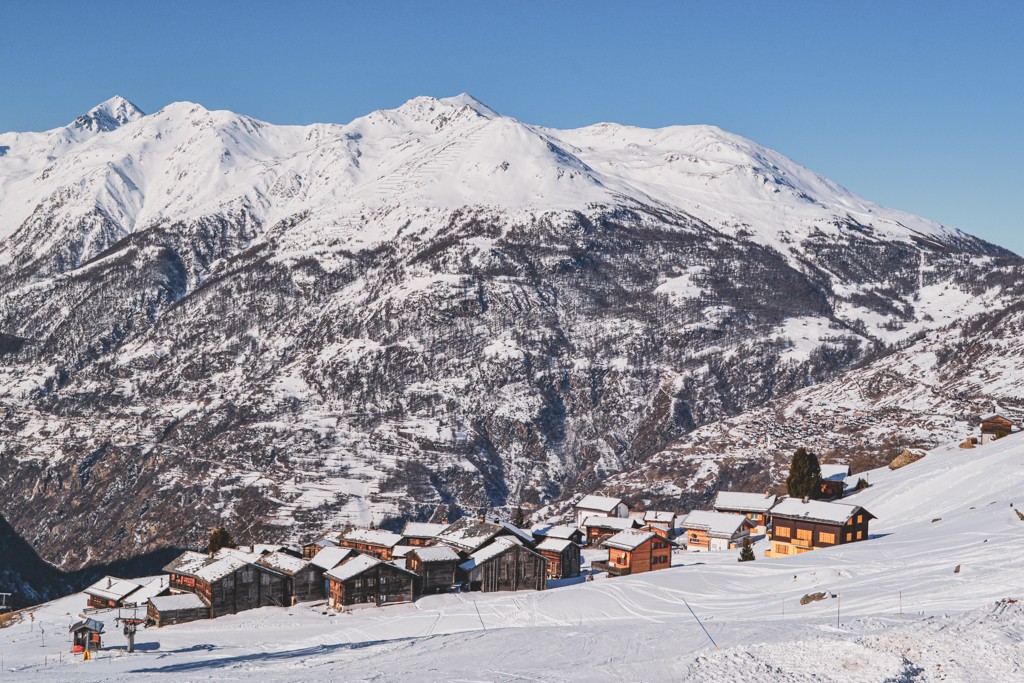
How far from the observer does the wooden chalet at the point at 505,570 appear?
84.7m

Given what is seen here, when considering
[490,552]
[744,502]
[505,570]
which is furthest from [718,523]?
[490,552]

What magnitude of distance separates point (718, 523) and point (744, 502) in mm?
12773

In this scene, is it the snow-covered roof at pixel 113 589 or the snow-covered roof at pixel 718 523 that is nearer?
the snow-covered roof at pixel 113 589

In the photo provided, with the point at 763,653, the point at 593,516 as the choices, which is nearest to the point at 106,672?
the point at 763,653

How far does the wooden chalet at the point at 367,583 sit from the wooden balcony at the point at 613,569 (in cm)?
1909

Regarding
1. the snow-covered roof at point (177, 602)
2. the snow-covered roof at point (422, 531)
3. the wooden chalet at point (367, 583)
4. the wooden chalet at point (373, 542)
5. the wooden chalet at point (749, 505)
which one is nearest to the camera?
the snow-covered roof at point (177, 602)

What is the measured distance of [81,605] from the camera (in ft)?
318

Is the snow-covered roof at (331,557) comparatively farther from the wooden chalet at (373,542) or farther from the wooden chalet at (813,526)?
the wooden chalet at (813,526)

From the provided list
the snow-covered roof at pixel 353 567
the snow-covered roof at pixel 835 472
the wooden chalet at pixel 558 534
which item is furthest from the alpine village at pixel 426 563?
the snow-covered roof at pixel 835 472

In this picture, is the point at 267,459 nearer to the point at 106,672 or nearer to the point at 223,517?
the point at 223,517

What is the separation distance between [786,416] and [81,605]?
13477 centimetres

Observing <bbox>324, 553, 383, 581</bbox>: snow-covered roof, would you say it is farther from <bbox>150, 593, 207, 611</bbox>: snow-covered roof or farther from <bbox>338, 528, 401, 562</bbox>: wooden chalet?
<bbox>338, 528, 401, 562</bbox>: wooden chalet

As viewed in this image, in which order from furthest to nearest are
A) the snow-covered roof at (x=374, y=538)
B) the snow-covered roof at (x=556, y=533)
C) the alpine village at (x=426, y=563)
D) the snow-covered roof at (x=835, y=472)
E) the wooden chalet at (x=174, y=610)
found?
1. the snow-covered roof at (x=835, y=472)
2. the snow-covered roof at (x=556, y=533)
3. the snow-covered roof at (x=374, y=538)
4. the alpine village at (x=426, y=563)
5. the wooden chalet at (x=174, y=610)

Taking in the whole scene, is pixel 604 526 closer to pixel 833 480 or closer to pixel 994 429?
pixel 833 480
